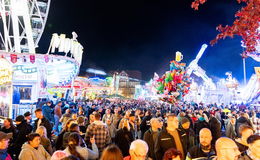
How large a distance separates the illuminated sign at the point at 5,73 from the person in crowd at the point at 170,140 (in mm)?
7501

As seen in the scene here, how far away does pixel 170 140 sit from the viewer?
4.37 m

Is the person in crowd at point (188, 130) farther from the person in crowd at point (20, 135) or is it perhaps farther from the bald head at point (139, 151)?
the person in crowd at point (20, 135)

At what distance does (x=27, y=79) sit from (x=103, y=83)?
64706mm

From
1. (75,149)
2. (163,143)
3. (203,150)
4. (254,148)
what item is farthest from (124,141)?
(254,148)

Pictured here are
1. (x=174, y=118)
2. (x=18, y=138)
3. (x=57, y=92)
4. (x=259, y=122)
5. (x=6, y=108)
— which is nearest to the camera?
(x=174, y=118)

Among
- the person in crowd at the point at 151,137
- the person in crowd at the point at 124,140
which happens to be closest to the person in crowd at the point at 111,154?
the person in crowd at the point at 151,137

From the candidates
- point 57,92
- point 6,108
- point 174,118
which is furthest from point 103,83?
point 174,118

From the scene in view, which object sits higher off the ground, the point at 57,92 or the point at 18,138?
the point at 57,92

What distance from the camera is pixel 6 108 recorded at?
938cm

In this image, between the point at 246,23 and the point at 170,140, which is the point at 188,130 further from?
the point at 246,23

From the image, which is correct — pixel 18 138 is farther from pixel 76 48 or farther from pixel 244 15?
pixel 76 48

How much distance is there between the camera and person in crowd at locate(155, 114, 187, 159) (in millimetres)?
4355

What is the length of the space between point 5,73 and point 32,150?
264 inches

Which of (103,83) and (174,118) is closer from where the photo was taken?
(174,118)
